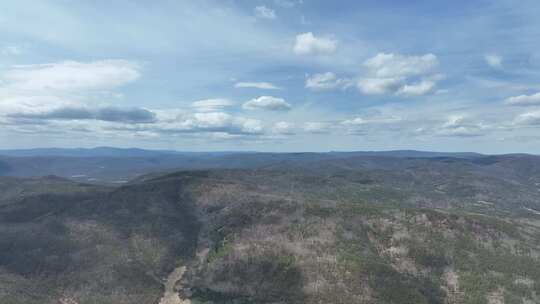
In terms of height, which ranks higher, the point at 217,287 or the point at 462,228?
the point at 462,228

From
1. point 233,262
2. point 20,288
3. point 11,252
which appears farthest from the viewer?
point 11,252

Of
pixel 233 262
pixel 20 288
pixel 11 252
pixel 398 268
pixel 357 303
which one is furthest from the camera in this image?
pixel 11 252

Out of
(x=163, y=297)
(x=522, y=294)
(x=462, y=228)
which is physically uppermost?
(x=462, y=228)

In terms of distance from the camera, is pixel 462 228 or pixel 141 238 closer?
pixel 462 228

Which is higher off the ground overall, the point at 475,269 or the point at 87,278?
the point at 475,269

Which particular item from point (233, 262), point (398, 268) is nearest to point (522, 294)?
point (398, 268)

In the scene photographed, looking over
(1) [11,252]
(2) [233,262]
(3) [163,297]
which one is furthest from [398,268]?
(1) [11,252]

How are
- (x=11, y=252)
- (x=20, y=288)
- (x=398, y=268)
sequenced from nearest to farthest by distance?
1. (x=20, y=288)
2. (x=398, y=268)
3. (x=11, y=252)

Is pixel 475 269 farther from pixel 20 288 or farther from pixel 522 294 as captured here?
pixel 20 288

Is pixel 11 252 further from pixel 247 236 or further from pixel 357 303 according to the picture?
pixel 357 303
